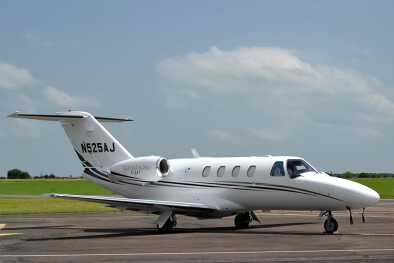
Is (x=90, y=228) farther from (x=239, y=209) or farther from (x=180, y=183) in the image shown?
(x=239, y=209)

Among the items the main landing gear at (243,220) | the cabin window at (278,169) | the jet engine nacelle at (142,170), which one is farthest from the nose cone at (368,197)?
the jet engine nacelle at (142,170)

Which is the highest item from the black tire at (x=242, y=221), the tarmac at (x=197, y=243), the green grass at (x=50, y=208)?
the green grass at (x=50, y=208)

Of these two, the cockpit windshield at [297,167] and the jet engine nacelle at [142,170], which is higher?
the jet engine nacelle at [142,170]

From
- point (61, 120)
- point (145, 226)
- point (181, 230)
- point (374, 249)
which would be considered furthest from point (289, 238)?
point (61, 120)

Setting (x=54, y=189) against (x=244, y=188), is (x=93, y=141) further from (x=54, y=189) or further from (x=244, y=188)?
(x=54, y=189)

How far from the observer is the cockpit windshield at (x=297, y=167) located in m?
23.8

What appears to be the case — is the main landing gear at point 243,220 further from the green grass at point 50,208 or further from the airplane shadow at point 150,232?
the green grass at point 50,208

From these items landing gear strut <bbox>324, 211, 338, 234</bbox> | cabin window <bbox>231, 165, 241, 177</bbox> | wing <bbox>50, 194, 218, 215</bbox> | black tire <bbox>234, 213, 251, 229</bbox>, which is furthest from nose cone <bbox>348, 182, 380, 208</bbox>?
black tire <bbox>234, 213, 251, 229</bbox>

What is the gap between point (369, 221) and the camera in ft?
94.9

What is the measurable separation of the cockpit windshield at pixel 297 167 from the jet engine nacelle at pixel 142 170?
5.38 meters

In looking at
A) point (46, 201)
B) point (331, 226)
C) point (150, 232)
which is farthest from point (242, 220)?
point (46, 201)

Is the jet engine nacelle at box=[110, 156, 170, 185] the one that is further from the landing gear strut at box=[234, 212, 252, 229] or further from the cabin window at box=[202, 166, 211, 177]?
the landing gear strut at box=[234, 212, 252, 229]

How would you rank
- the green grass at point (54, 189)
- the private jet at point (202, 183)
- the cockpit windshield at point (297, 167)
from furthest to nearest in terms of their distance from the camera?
the green grass at point (54, 189), the cockpit windshield at point (297, 167), the private jet at point (202, 183)

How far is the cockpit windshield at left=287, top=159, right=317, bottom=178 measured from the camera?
2377 centimetres
